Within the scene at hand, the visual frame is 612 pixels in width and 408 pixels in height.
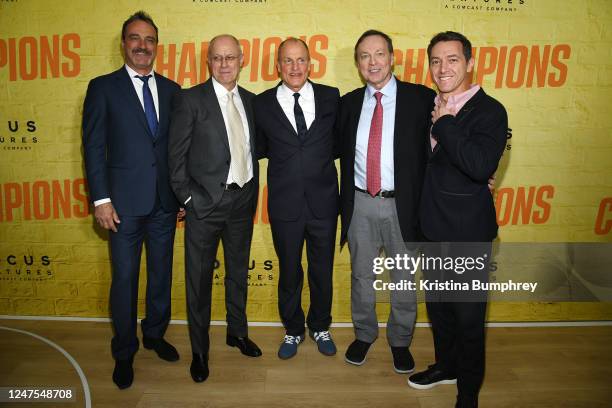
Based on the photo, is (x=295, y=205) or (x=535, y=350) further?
(x=535, y=350)

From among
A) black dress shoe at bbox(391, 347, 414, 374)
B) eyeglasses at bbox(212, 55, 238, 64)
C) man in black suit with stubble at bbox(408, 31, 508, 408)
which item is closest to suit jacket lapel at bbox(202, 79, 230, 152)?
eyeglasses at bbox(212, 55, 238, 64)

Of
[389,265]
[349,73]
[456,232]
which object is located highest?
[349,73]

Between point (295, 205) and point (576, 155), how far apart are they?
82.3 inches

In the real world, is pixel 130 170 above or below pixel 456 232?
above

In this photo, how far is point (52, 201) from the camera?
10.5 ft

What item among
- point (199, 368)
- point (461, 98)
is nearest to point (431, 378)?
point (199, 368)

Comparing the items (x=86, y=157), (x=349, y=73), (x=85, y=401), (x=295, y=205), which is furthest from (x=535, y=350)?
(x=86, y=157)

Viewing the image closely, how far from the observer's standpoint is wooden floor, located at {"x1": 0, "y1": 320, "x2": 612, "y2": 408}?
2.33 metres

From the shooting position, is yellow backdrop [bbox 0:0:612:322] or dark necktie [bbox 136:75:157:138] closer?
dark necktie [bbox 136:75:157:138]

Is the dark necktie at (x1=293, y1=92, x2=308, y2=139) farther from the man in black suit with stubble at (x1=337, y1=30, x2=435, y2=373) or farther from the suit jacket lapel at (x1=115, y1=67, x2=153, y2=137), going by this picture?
the suit jacket lapel at (x1=115, y1=67, x2=153, y2=137)

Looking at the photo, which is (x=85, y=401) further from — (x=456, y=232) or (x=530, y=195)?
(x=530, y=195)

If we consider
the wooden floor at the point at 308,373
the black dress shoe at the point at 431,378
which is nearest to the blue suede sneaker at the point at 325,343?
the wooden floor at the point at 308,373

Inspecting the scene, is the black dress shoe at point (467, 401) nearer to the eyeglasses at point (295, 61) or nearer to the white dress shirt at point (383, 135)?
the white dress shirt at point (383, 135)

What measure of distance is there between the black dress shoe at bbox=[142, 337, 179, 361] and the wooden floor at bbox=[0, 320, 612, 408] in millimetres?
40
